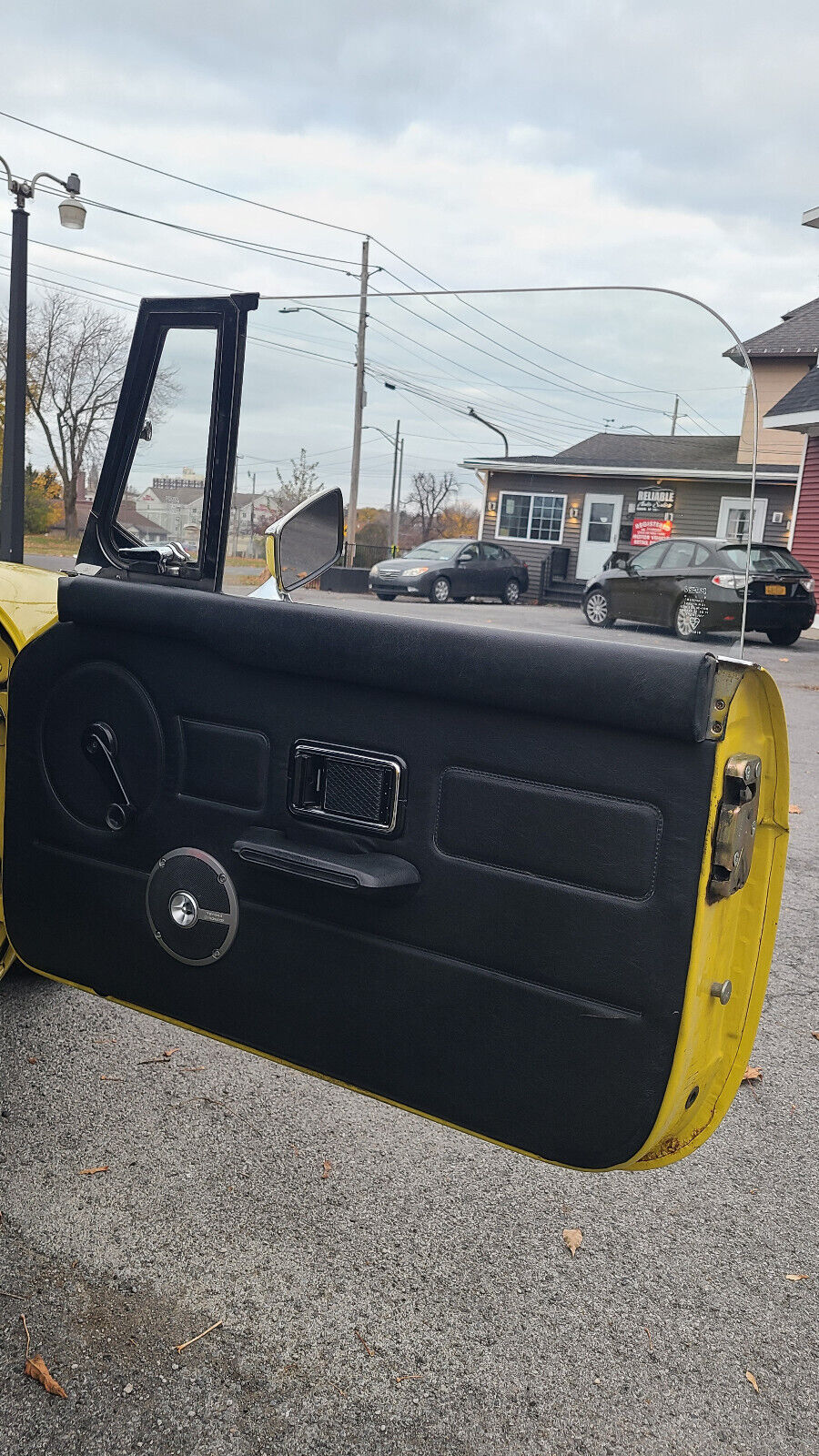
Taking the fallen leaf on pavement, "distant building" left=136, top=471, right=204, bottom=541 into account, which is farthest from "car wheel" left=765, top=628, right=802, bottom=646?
the fallen leaf on pavement

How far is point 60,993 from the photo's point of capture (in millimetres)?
3174

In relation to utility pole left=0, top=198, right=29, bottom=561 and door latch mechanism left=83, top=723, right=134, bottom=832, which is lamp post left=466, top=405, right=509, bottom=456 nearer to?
door latch mechanism left=83, top=723, right=134, bottom=832

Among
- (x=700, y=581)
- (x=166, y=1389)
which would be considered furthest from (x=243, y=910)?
(x=700, y=581)

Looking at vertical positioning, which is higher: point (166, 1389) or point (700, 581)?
point (700, 581)

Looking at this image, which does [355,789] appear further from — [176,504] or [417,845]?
[176,504]

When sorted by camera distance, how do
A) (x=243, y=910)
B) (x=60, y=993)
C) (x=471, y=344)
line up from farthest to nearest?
(x=60, y=993)
(x=243, y=910)
(x=471, y=344)

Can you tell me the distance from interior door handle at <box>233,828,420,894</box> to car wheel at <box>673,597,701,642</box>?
543 millimetres

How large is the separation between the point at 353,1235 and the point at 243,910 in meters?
0.81

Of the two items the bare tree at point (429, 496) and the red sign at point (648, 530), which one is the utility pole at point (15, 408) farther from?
the red sign at point (648, 530)

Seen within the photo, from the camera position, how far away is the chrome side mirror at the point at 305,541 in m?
2.06

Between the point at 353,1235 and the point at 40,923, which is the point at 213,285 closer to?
the point at 40,923

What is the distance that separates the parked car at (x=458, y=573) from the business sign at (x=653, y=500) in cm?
21

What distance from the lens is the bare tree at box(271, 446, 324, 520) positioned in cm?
201

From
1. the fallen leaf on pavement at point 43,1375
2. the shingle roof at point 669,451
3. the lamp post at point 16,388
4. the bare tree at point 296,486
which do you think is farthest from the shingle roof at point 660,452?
the fallen leaf on pavement at point 43,1375
